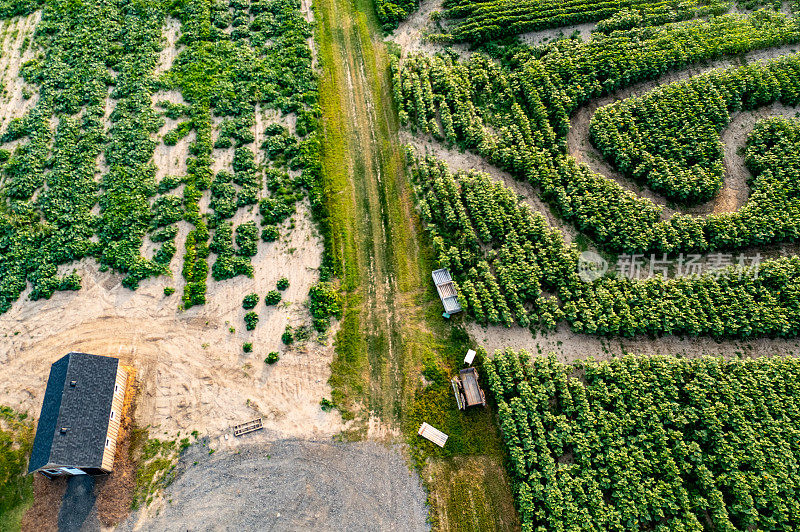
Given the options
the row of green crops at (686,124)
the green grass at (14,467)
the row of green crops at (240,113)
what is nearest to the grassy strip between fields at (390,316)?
the row of green crops at (240,113)

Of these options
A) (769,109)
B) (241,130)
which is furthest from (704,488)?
(241,130)

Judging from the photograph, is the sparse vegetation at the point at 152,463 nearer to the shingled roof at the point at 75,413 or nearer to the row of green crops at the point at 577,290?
the shingled roof at the point at 75,413

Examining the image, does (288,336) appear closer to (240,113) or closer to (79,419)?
(79,419)

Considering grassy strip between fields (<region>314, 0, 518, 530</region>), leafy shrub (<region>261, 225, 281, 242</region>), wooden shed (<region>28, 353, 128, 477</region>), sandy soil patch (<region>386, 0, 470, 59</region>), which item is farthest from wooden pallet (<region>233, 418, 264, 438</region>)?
sandy soil patch (<region>386, 0, 470, 59</region>)

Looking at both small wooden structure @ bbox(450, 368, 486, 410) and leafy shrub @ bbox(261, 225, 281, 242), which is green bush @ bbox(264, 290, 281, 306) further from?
small wooden structure @ bbox(450, 368, 486, 410)

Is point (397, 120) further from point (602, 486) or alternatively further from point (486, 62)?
point (602, 486)

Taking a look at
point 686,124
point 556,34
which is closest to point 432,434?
point 686,124

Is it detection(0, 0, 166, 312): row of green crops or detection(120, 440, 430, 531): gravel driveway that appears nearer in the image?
detection(120, 440, 430, 531): gravel driveway
